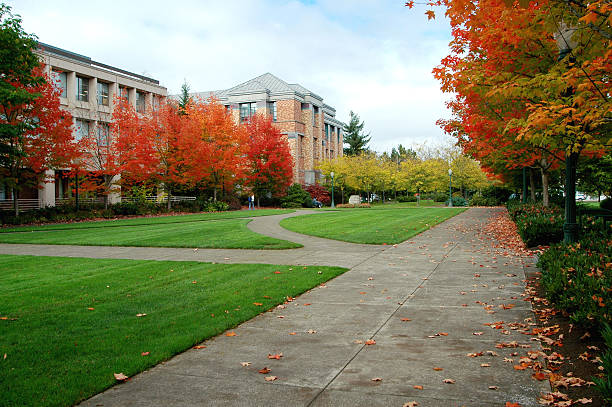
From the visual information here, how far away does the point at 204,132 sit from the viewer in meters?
38.8

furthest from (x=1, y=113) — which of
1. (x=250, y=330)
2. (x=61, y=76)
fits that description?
(x=250, y=330)

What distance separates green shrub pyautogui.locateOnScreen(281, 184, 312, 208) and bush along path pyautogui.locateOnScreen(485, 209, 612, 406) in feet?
137

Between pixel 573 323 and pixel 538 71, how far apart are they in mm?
7722

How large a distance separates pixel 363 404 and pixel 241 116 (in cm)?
6038

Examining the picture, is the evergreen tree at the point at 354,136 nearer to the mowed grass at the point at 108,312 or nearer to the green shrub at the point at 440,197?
the green shrub at the point at 440,197

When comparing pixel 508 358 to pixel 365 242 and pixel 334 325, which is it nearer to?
pixel 334 325

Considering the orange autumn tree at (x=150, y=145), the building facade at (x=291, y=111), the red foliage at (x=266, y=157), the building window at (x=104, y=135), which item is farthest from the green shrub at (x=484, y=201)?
the building window at (x=104, y=135)

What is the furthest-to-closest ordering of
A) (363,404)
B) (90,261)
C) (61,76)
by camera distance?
(61,76) < (90,261) < (363,404)

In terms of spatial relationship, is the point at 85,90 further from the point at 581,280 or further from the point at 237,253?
the point at 581,280

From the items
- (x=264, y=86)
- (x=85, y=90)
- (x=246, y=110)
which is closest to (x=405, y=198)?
(x=264, y=86)

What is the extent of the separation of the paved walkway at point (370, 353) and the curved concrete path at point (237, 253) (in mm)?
2516

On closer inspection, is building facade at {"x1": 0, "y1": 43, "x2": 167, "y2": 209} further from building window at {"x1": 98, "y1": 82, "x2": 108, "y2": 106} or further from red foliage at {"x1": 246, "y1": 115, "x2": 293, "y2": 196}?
red foliage at {"x1": 246, "y1": 115, "x2": 293, "y2": 196}

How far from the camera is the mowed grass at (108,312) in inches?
170

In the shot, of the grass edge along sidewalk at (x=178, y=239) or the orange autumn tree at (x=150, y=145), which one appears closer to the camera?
the grass edge along sidewalk at (x=178, y=239)
